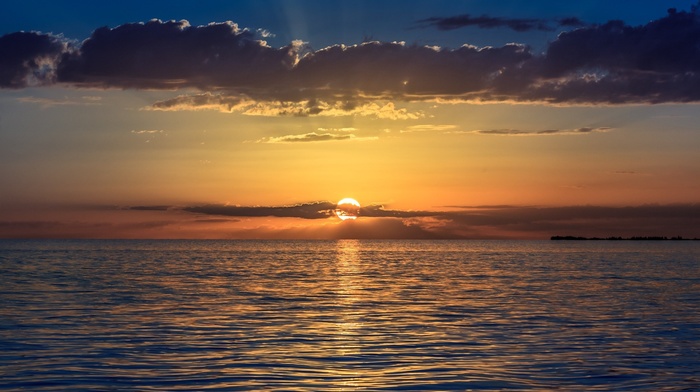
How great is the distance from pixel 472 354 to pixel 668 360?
606 cm

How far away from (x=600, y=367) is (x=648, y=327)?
37.9ft

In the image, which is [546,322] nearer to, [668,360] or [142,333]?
[668,360]

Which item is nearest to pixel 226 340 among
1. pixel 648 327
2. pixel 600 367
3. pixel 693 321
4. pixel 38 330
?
pixel 38 330

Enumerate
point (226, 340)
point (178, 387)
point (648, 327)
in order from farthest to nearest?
point (648, 327) → point (226, 340) → point (178, 387)

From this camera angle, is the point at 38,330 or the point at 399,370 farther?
the point at 38,330

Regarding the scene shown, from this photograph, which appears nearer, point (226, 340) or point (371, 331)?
point (226, 340)

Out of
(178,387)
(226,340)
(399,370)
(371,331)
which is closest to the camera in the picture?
(178,387)

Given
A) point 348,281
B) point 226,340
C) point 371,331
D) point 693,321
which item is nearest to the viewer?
point 226,340

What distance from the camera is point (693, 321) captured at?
37.5 m

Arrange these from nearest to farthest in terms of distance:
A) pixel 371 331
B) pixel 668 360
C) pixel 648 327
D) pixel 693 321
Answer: pixel 668 360
pixel 371 331
pixel 648 327
pixel 693 321

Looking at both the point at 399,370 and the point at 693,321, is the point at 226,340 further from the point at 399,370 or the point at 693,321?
the point at 693,321

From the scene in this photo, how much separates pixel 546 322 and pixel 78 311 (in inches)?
870

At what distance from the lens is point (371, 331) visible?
3244 centimetres

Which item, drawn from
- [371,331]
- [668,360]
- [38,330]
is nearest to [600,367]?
[668,360]
